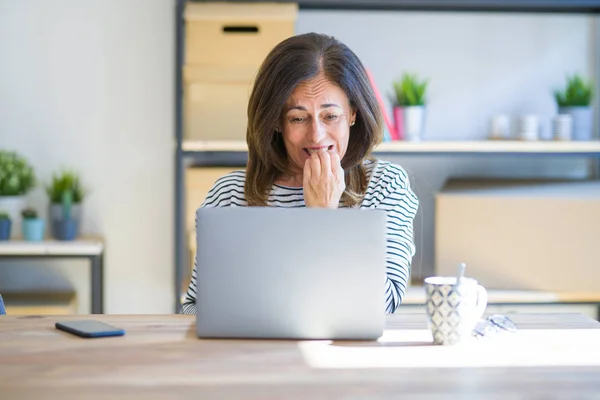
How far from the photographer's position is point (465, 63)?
134 inches

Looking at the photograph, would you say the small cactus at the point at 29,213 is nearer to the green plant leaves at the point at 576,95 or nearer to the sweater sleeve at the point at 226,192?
the sweater sleeve at the point at 226,192

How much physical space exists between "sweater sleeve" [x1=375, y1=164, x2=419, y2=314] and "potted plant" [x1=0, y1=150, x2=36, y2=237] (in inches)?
60.7

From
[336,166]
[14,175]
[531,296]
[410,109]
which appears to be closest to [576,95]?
[410,109]

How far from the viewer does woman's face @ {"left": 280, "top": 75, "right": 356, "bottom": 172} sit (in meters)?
2.00

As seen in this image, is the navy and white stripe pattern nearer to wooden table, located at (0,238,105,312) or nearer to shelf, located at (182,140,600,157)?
shelf, located at (182,140,600,157)

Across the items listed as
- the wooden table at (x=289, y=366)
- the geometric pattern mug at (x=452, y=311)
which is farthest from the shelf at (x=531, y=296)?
the geometric pattern mug at (x=452, y=311)

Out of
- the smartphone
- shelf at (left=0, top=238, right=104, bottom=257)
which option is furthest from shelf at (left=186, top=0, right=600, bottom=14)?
the smartphone

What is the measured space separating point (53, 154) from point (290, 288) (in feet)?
7.08

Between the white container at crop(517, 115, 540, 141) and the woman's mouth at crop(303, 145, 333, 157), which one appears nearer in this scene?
the woman's mouth at crop(303, 145, 333, 157)

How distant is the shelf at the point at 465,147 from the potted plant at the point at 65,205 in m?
0.45

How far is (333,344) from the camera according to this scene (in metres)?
1.42

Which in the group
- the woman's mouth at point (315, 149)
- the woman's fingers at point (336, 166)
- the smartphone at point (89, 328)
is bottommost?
the smartphone at point (89, 328)

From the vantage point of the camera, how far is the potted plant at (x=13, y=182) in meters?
3.13

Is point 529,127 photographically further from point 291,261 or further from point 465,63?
point 291,261
